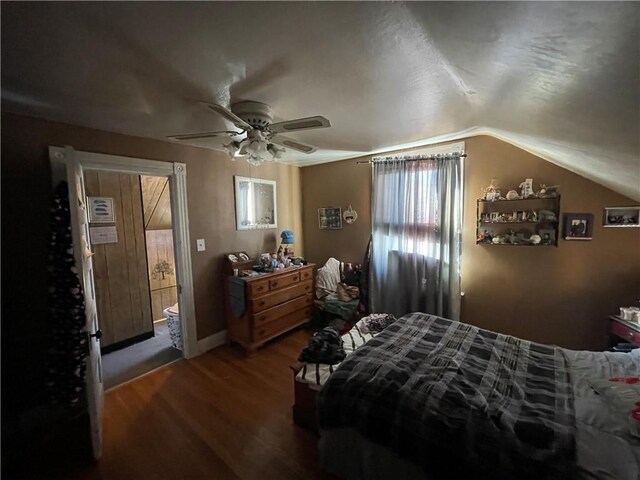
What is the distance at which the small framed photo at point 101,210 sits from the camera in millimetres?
2955

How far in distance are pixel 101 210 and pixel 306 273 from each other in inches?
99.3

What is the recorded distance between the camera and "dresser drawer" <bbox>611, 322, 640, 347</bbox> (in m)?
1.97

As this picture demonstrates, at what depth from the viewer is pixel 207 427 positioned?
1.93 meters

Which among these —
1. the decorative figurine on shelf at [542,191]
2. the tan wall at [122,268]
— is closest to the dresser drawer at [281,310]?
the tan wall at [122,268]

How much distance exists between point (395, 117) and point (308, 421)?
2375mm

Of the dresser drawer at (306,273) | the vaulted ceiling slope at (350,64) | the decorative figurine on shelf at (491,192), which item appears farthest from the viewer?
the dresser drawer at (306,273)

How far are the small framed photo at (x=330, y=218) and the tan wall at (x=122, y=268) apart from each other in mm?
2395

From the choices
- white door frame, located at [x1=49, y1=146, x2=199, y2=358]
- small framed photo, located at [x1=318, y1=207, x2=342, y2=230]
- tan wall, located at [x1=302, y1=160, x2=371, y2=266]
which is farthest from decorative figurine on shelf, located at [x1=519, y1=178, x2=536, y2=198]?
white door frame, located at [x1=49, y1=146, x2=199, y2=358]

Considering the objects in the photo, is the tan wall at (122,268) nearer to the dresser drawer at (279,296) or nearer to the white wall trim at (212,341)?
the white wall trim at (212,341)

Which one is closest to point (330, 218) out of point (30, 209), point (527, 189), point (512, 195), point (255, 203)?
point (255, 203)

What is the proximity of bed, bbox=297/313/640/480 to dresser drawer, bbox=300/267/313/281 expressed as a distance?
166cm

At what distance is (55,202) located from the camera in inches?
70.2

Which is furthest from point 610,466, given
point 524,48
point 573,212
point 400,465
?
Answer: point 573,212

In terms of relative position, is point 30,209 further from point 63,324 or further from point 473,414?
point 473,414
